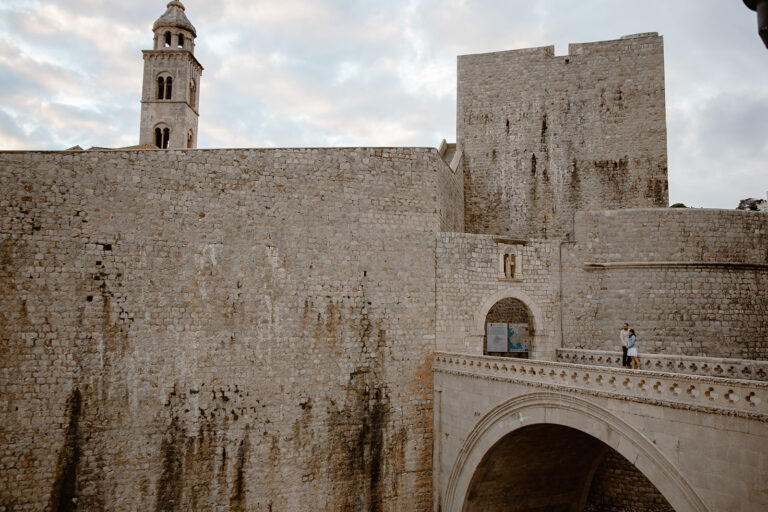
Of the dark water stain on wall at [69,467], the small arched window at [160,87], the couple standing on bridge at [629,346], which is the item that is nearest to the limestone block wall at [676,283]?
the couple standing on bridge at [629,346]

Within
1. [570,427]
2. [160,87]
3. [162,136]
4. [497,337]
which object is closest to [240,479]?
[570,427]

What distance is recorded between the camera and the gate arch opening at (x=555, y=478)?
12328 mm

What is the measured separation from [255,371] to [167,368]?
2103mm

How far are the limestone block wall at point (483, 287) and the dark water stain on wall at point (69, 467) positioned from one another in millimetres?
9074

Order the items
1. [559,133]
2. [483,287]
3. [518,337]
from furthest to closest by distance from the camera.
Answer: [559,133] < [518,337] < [483,287]

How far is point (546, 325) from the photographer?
49.9 feet

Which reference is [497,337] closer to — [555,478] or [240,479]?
[555,478]

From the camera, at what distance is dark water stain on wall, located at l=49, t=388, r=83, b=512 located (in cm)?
1203


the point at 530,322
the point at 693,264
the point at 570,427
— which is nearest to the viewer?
the point at 570,427

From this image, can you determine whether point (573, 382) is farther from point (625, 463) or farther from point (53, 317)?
point (53, 317)

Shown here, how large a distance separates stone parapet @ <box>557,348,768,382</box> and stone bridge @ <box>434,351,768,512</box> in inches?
1.6

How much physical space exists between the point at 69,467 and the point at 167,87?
24348mm

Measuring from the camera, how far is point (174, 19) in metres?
30.6

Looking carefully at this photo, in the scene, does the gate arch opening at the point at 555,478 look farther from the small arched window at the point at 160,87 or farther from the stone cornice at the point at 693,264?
the small arched window at the point at 160,87
